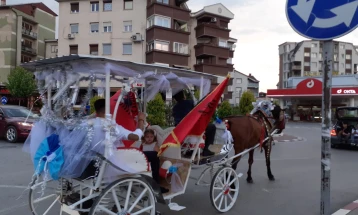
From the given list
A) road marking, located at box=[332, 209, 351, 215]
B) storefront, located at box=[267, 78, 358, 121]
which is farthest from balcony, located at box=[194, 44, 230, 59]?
road marking, located at box=[332, 209, 351, 215]

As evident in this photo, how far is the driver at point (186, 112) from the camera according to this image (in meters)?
6.62

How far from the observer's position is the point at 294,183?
845 cm

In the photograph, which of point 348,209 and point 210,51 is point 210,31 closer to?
point 210,51

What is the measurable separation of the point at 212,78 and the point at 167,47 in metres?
→ 30.3

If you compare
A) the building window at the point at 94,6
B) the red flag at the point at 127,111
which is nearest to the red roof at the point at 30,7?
the building window at the point at 94,6

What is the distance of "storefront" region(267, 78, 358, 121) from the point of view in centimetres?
4466

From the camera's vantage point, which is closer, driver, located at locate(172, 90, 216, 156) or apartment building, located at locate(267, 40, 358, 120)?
driver, located at locate(172, 90, 216, 156)

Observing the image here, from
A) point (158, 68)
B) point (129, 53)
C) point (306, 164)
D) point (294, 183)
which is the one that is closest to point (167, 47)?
point (129, 53)

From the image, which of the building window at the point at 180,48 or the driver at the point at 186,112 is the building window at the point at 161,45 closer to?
the building window at the point at 180,48

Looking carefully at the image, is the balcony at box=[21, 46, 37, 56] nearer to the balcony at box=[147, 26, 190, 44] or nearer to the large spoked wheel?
the balcony at box=[147, 26, 190, 44]

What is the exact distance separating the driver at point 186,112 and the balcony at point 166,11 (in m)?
30.5

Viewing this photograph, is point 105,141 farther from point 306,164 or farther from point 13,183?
point 306,164

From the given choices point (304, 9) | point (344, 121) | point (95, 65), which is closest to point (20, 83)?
point (344, 121)

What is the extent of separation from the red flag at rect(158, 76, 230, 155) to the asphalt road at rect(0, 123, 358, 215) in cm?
134
